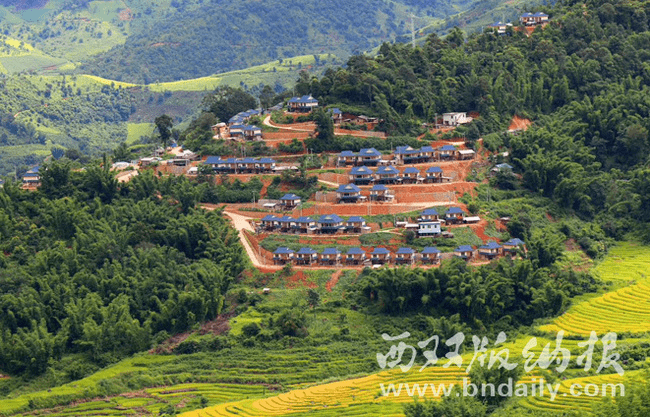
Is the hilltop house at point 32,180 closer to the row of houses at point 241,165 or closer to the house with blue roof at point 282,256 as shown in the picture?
the row of houses at point 241,165

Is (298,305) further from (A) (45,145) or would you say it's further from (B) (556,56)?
(A) (45,145)

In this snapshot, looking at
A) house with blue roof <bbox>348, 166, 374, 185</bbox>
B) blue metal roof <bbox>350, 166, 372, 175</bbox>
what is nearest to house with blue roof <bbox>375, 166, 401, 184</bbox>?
house with blue roof <bbox>348, 166, 374, 185</bbox>

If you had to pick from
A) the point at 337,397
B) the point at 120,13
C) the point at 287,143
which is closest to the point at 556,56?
the point at 287,143

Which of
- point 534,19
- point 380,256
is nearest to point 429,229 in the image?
point 380,256

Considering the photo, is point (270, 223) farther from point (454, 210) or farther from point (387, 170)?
point (454, 210)

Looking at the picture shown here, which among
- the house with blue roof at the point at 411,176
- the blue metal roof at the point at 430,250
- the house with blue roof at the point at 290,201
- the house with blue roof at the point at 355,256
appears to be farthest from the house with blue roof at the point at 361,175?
the blue metal roof at the point at 430,250

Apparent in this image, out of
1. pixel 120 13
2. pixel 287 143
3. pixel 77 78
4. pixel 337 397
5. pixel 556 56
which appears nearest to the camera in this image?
pixel 337 397

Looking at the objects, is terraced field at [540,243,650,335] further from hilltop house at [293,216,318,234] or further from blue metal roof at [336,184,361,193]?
hilltop house at [293,216,318,234]
